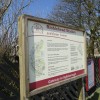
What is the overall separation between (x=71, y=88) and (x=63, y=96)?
0.89 meters

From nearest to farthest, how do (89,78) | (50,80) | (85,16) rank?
(50,80) → (89,78) → (85,16)

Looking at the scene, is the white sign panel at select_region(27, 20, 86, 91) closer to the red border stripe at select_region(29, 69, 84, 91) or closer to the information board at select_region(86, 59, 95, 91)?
the red border stripe at select_region(29, 69, 84, 91)

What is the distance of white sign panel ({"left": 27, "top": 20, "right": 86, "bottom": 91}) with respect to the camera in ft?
14.4

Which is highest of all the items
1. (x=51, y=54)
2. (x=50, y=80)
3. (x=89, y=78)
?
(x=51, y=54)

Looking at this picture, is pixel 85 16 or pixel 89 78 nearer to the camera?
pixel 89 78

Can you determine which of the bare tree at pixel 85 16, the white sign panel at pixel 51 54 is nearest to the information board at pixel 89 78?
the white sign panel at pixel 51 54

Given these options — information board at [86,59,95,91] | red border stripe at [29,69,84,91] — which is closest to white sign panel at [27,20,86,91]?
red border stripe at [29,69,84,91]

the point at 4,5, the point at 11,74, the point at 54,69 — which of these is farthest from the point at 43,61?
the point at 4,5

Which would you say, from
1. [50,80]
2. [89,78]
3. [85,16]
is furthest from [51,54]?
[85,16]

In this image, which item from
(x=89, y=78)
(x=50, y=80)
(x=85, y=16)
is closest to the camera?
(x=50, y=80)

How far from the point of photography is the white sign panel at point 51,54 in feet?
14.4

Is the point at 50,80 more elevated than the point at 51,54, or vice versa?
the point at 51,54

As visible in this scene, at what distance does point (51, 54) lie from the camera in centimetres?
491

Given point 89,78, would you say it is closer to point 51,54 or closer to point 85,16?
point 51,54
